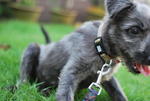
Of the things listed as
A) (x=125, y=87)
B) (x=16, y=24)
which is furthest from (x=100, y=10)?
(x=125, y=87)

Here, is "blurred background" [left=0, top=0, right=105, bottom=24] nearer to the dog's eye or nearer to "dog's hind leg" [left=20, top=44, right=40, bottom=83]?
"dog's hind leg" [left=20, top=44, right=40, bottom=83]

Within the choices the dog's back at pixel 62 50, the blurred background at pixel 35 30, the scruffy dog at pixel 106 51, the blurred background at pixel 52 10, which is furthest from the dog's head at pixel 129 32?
the blurred background at pixel 52 10

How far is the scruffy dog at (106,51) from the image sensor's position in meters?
3.70

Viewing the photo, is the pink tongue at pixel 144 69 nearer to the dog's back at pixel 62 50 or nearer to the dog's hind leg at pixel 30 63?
the dog's back at pixel 62 50

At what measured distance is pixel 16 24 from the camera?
1383 centimetres

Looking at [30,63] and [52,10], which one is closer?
[30,63]

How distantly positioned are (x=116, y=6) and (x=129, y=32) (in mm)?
358

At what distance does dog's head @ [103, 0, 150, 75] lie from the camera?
3648 millimetres

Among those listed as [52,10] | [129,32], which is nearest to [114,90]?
[129,32]

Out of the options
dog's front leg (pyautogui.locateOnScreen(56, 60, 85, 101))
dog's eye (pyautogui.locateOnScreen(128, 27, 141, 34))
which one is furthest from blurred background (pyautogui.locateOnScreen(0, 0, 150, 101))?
dog's eye (pyautogui.locateOnScreen(128, 27, 141, 34))

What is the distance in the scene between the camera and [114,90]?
4586mm

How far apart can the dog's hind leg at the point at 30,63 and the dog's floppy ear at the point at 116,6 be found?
1.79 metres

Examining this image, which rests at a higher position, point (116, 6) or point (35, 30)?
point (116, 6)

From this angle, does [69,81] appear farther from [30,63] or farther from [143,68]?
[30,63]
